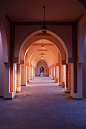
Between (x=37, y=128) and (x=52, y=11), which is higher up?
(x=52, y=11)

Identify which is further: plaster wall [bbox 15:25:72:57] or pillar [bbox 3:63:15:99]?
plaster wall [bbox 15:25:72:57]

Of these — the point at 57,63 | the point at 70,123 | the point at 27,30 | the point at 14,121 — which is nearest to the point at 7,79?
the point at 27,30

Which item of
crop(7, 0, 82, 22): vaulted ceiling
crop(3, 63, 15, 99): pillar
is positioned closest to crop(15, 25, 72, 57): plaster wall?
crop(7, 0, 82, 22): vaulted ceiling

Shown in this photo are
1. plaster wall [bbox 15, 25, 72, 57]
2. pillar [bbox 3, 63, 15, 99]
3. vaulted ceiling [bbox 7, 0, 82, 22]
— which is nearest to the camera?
vaulted ceiling [bbox 7, 0, 82, 22]

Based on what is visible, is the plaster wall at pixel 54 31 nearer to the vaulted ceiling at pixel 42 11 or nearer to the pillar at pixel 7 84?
the vaulted ceiling at pixel 42 11

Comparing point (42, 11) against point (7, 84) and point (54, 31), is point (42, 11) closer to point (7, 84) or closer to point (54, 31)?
point (54, 31)

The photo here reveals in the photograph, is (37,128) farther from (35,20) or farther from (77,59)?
(35,20)

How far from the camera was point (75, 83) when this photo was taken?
836 centimetres

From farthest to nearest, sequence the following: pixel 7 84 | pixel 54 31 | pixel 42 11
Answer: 1. pixel 54 31
2. pixel 7 84
3. pixel 42 11

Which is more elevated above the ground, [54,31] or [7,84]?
[54,31]

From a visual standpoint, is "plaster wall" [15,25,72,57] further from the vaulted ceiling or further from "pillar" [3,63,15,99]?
"pillar" [3,63,15,99]

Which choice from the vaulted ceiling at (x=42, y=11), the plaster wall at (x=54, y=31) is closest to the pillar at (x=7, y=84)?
the plaster wall at (x=54, y=31)

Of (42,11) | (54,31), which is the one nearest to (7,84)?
(54,31)

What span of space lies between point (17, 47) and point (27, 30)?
46.2 inches
